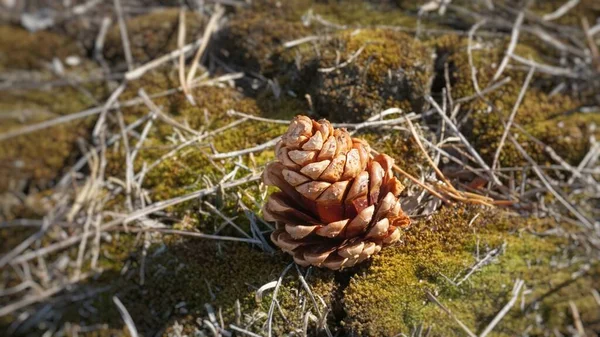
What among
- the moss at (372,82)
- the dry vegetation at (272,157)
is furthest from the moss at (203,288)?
the moss at (372,82)

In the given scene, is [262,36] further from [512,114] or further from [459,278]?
[459,278]

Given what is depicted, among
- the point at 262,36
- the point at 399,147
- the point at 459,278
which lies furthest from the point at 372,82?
the point at 459,278

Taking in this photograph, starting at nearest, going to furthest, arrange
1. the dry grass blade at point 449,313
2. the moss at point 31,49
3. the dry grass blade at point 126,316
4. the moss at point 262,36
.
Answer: the dry grass blade at point 449,313 → the dry grass blade at point 126,316 → the moss at point 262,36 → the moss at point 31,49

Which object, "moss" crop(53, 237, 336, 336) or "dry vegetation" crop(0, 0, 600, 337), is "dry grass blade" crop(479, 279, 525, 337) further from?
"moss" crop(53, 237, 336, 336)

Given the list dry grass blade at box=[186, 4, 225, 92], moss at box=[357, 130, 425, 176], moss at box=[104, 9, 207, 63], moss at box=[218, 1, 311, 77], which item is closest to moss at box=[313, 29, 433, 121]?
moss at box=[357, 130, 425, 176]

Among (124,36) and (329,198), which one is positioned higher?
(329,198)

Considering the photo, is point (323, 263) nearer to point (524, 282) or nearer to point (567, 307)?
point (524, 282)

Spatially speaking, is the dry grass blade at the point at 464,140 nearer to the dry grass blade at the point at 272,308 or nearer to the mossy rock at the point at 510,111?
the mossy rock at the point at 510,111
